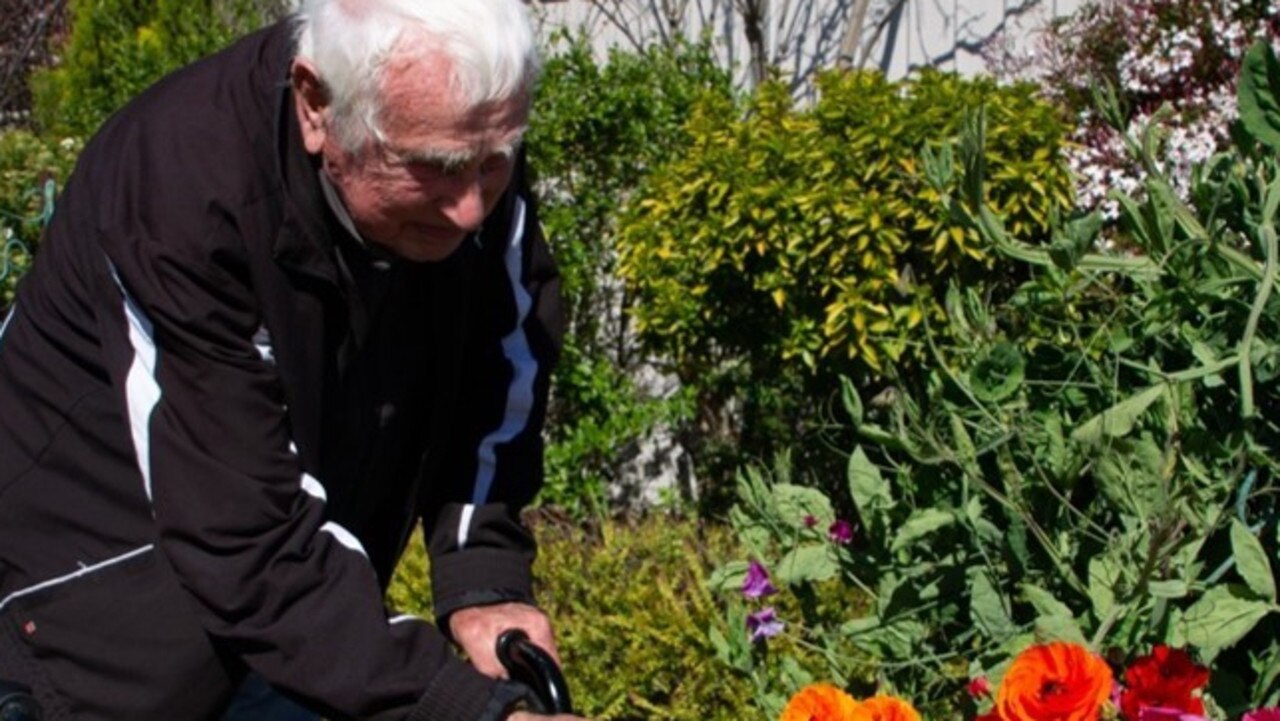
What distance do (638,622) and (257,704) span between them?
68.1 inches

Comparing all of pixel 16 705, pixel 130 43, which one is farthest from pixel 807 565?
pixel 130 43

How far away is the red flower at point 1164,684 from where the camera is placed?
1.78m

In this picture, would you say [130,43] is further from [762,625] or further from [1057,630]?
[1057,630]

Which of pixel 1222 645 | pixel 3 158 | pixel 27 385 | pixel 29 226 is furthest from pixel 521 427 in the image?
pixel 3 158

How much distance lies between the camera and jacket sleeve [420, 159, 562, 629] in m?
2.58

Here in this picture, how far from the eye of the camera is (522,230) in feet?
8.43

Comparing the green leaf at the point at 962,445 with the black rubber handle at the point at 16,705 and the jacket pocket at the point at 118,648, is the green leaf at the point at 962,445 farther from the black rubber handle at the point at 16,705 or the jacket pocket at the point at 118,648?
the black rubber handle at the point at 16,705

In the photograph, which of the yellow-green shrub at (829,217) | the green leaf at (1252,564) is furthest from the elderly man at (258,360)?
the yellow-green shrub at (829,217)

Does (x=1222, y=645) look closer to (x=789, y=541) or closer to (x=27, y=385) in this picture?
(x=789, y=541)

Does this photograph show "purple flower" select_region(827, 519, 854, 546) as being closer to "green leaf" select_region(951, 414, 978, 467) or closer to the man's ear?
"green leaf" select_region(951, 414, 978, 467)

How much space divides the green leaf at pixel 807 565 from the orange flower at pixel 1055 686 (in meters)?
0.49

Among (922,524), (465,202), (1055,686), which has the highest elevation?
(465,202)

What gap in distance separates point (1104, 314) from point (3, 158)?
512 centimetres

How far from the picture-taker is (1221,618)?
1.91 m
